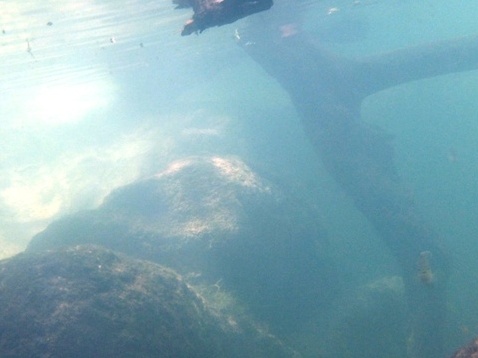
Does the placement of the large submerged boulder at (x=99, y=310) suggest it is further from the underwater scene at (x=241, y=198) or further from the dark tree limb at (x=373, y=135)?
the dark tree limb at (x=373, y=135)

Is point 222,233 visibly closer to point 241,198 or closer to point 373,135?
point 241,198

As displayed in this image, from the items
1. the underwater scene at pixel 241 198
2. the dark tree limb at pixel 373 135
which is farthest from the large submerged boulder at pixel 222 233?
the dark tree limb at pixel 373 135

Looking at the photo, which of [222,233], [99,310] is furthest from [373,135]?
[99,310]

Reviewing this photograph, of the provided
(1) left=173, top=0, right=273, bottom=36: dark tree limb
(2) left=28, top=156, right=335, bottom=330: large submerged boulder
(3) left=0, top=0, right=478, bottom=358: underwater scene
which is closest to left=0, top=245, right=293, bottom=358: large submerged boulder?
(3) left=0, top=0, right=478, bottom=358: underwater scene

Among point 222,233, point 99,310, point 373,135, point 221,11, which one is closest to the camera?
point 221,11

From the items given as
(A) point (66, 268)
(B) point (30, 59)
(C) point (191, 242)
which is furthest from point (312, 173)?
(B) point (30, 59)

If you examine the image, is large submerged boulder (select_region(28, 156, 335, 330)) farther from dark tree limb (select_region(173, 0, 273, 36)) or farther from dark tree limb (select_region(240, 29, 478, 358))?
dark tree limb (select_region(173, 0, 273, 36))
